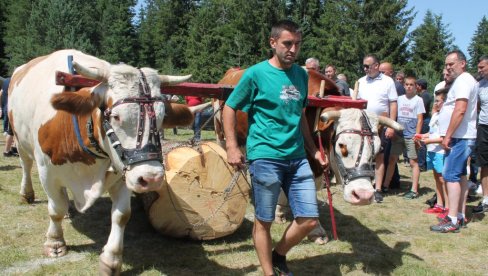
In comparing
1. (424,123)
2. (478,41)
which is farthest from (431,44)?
(424,123)

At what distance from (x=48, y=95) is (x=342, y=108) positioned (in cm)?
302

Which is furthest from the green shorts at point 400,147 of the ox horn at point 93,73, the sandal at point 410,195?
the ox horn at point 93,73

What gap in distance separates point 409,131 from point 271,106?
6.08 meters

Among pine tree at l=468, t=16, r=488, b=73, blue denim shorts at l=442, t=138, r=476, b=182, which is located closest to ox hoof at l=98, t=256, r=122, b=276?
blue denim shorts at l=442, t=138, r=476, b=182

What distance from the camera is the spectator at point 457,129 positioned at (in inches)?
227

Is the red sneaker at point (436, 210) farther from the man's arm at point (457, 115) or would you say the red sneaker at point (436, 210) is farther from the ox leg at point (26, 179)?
the ox leg at point (26, 179)

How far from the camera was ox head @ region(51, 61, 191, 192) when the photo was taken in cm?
335

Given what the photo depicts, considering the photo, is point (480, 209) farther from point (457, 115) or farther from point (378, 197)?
point (457, 115)

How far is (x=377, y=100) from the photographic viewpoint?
756 cm

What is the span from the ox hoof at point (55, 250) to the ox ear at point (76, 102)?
1.95m

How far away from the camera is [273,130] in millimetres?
3779

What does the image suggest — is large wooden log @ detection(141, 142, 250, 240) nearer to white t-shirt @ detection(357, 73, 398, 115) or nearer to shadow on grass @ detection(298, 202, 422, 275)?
shadow on grass @ detection(298, 202, 422, 275)

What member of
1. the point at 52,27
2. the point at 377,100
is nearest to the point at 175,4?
the point at 52,27

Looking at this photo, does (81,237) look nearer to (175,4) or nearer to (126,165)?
(126,165)
